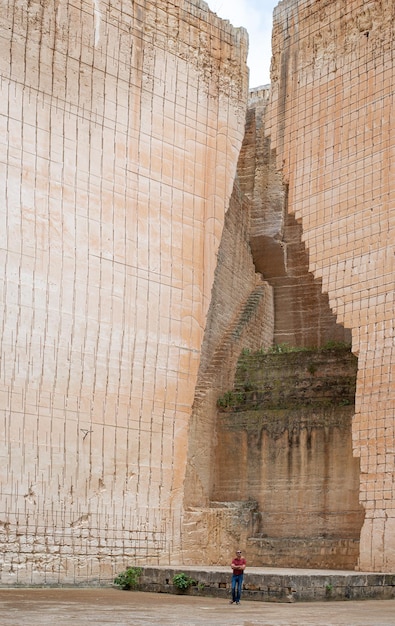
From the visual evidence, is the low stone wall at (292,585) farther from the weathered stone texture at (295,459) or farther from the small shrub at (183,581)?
the weathered stone texture at (295,459)

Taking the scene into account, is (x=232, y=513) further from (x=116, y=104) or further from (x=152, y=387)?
(x=116, y=104)

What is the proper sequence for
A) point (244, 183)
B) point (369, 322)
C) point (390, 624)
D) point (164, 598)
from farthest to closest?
point (244, 183) < point (369, 322) < point (164, 598) < point (390, 624)

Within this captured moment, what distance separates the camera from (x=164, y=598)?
10.8 metres

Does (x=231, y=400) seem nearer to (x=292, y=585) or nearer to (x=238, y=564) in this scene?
(x=292, y=585)

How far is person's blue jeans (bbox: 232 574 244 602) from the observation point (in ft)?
32.8

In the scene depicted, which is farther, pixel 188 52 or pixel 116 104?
pixel 188 52

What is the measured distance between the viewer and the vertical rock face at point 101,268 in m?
11.7

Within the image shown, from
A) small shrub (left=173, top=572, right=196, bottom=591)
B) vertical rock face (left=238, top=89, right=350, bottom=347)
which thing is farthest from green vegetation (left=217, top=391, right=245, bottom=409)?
small shrub (left=173, top=572, right=196, bottom=591)

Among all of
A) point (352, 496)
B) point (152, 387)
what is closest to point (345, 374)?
point (352, 496)

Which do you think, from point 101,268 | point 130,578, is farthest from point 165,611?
point 101,268

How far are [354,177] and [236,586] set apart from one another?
5.83m

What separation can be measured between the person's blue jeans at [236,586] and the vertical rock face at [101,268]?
2680mm

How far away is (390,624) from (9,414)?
17.3 ft

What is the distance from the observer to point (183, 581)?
11180mm
